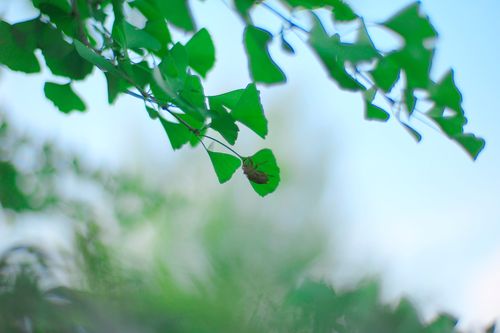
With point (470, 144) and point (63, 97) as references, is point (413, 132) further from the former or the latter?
point (63, 97)

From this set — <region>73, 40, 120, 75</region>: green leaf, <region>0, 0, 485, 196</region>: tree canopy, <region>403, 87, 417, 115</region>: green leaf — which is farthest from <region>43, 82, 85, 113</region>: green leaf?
<region>403, 87, 417, 115</region>: green leaf

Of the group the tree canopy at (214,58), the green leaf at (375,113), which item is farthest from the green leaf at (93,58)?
the green leaf at (375,113)

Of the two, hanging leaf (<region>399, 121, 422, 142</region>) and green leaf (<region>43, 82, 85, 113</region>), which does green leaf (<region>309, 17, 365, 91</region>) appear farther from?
green leaf (<region>43, 82, 85, 113</region>)

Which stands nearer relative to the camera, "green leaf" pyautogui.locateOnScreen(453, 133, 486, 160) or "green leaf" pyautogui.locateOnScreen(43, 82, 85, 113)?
"green leaf" pyautogui.locateOnScreen(453, 133, 486, 160)

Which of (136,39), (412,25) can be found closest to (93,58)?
(136,39)

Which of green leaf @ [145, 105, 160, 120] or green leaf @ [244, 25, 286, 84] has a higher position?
green leaf @ [244, 25, 286, 84]

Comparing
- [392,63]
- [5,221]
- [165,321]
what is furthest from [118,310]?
[5,221]

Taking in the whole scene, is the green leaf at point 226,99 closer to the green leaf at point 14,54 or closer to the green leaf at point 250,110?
the green leaf at point 250,110

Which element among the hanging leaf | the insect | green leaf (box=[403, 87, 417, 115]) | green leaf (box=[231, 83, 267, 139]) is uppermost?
green leaf (box=[403, 87, 417, 115])

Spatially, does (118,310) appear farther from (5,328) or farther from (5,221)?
(5,221)
